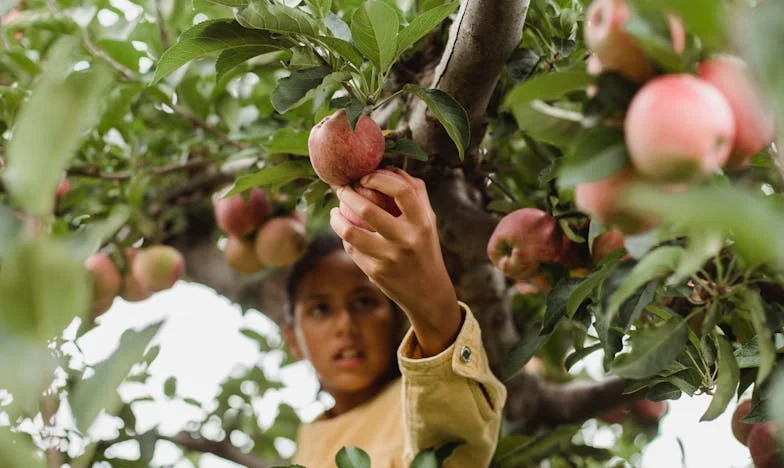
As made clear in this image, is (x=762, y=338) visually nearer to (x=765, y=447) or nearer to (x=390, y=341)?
(x=765, y=447)

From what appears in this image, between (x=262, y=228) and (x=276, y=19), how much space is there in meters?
0.77

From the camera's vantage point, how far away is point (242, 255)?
1491 mm

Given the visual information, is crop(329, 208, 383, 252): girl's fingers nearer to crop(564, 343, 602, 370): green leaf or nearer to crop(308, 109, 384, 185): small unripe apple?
crop(308, 109, 384, 185): small unripe apple

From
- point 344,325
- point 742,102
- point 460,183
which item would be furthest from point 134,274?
point 742,102

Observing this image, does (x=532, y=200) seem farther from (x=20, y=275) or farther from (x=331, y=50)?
(x=20, y=275)

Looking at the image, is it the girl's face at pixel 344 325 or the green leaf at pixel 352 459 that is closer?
the green leaf at pixel 352 459

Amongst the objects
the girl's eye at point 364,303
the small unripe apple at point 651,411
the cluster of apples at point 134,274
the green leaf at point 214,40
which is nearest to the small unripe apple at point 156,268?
the cluster of apples at point 134,274

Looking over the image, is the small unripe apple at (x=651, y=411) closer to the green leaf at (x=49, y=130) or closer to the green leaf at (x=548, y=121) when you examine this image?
the green leaf at (x=548, y=121)

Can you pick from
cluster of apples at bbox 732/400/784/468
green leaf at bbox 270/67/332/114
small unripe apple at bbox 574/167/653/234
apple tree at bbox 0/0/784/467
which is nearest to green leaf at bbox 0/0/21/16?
apple tree at bbox 0/0/784/467

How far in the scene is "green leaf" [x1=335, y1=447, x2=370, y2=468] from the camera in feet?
2.90

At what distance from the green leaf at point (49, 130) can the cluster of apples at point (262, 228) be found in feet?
3.05

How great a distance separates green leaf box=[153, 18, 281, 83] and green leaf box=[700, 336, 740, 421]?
48 cm

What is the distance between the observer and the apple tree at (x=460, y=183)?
0.43m

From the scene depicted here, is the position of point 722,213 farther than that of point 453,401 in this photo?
No
